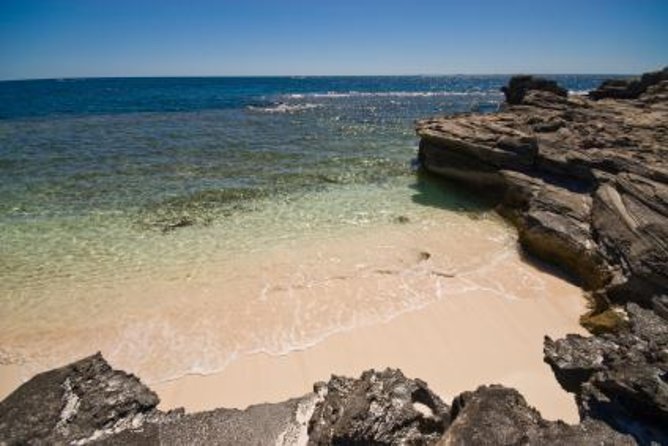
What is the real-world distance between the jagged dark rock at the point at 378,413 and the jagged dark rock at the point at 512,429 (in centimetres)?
46

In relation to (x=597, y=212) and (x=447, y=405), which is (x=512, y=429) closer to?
(x=447, y=405)

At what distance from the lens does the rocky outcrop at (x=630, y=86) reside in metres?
28.1

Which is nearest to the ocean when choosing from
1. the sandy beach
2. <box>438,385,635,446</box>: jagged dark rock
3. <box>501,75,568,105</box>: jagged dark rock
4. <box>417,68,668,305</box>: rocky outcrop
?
the sandy beach

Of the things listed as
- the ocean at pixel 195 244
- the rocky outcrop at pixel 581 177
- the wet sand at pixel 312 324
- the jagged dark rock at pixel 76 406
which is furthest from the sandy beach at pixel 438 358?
the jagged dark rock at pixel 76 406

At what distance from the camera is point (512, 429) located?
3.82 metres

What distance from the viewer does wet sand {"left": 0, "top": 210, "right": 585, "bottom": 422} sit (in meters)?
6.94

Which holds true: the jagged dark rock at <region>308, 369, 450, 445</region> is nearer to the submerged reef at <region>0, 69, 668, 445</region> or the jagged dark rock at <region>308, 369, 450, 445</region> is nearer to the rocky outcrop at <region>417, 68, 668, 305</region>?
the submerged reef at <region>0, 69, 668, 445</region>

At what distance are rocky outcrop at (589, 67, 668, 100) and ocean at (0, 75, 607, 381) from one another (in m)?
15.8

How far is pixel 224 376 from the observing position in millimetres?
7008

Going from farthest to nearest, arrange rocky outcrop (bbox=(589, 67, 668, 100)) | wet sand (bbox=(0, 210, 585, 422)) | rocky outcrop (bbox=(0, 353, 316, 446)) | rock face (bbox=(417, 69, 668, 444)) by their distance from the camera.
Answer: rocky outcrop (bbox=(589, 67, 668, 100)) < wet sand (bbox=(0, 210, 585, 422)) < rock face (bbox=(417, 69, 668, 444)) < rocky outcrop (bbox=(0, 353, 316, 446))

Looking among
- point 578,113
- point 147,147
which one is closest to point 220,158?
point 147,147

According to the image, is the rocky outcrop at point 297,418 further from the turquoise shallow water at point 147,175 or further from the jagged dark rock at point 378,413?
the turquoise shallow water at point 147,175

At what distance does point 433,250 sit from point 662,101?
17.7 m

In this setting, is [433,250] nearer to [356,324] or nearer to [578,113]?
[356,324]
